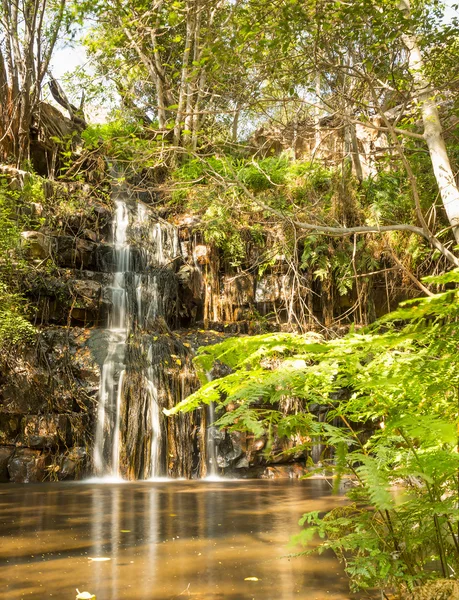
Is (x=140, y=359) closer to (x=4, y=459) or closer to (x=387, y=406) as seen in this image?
(x=4, y=459)

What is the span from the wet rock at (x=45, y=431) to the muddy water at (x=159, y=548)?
2.57 metres

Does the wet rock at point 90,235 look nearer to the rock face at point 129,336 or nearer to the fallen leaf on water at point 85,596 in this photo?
the rock face at point 129,336

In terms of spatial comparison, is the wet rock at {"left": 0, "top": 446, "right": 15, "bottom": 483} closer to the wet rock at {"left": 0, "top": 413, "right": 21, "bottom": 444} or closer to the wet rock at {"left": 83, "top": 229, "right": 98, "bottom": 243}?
the wet rock at {"left": 0, "top": 413, "right": 21, "bottom": 444}

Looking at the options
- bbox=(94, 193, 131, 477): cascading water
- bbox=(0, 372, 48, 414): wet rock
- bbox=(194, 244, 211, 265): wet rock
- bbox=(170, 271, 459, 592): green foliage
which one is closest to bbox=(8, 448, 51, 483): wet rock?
bbox=(0, 372, 48, 414): wet rock

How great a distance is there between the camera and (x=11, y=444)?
10.0m

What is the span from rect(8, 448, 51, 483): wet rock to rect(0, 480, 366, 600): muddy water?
2224 mm

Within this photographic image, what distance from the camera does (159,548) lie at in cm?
417

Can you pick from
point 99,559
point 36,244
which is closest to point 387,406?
point 99,559

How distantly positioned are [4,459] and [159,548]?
6603 mm

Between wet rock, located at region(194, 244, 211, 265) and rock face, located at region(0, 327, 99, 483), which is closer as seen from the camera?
rock face, located at region(0, 327, 99, 483)

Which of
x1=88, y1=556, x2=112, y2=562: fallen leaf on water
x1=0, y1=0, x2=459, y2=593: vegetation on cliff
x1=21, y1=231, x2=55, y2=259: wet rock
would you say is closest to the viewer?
x1=0, y1=0, x2=459, y2=593: vegetation on cliff

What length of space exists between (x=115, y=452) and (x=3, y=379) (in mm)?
2469

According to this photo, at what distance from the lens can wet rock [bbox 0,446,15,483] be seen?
9648 millimetres

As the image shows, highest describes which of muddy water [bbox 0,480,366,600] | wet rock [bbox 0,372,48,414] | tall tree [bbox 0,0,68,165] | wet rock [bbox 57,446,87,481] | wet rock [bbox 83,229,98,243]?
tall tree [bbox 0,0,68,165]
